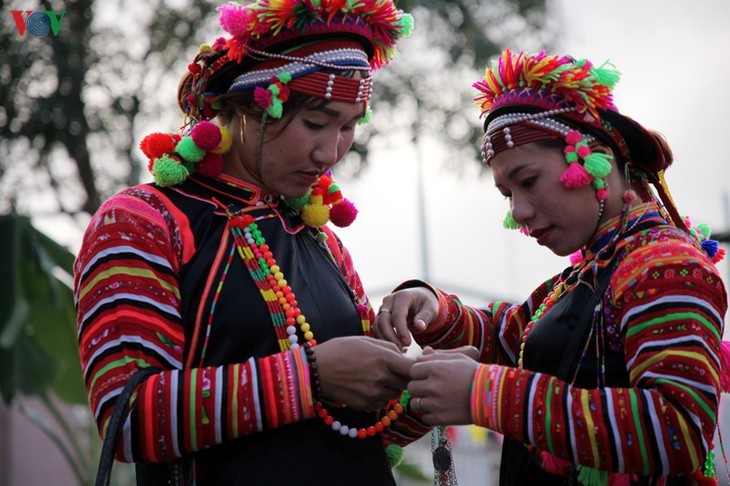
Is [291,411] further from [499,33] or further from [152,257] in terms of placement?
[499,33]

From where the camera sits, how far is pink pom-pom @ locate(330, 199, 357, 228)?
299cm

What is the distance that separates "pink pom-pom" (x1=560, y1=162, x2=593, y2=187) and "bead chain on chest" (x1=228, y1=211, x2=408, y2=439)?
31.2 inches

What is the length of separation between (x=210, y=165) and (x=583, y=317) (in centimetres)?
109

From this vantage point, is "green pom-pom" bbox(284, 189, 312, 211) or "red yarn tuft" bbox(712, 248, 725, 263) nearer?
"red yarn tuft" bbox(712, 248, 725, 263)

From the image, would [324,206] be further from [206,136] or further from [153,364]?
[153,364]

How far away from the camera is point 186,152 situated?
260 cm

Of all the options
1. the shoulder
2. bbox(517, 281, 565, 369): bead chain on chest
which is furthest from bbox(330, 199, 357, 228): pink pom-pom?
the shoulder

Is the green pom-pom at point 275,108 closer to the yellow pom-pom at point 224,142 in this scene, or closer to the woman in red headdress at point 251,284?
the woman in red headdress at point 251,284

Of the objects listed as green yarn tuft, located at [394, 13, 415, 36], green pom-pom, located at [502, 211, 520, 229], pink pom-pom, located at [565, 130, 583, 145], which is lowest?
green pom-pom, located at [502, 211, 520, 229]

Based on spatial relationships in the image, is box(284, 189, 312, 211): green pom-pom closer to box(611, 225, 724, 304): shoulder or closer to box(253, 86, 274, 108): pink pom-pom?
box(253, 86, 274, 108): pink pom-pom

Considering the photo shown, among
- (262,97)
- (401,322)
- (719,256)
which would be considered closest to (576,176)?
(719,256)

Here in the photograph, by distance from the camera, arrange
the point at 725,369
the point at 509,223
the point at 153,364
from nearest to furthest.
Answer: the point at 153,364 → the point at 725,369 → the point at 509,223

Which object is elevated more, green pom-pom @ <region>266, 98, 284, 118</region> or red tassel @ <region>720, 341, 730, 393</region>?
green pom-pom @ <region>266, 98, 284, 118</region>

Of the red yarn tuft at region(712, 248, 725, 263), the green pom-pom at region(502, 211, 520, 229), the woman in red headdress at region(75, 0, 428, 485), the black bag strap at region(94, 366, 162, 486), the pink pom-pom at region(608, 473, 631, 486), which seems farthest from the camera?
the green pom-pom at region(502, 211, 520, 229)
